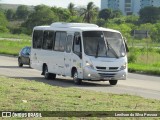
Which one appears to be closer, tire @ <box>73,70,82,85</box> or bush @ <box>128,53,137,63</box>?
tire @ <box>73,70,82,85</box>

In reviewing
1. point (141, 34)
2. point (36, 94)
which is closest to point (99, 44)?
point (36, 94)

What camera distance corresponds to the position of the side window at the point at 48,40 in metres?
27.4

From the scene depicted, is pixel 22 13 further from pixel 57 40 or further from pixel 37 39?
pixel 57 40

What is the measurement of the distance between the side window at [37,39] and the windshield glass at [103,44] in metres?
4.58

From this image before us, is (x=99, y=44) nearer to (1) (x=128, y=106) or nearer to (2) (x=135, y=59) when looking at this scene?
(1) (x=128, y=106)

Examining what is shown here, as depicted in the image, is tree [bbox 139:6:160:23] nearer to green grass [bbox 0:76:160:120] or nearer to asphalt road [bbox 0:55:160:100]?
asphalt road [bbox 0:55:160:100]

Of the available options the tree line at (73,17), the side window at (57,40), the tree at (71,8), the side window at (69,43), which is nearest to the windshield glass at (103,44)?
the side window at (69,43)

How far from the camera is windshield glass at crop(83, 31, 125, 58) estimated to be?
80.1 ft

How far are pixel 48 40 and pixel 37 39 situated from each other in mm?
1430

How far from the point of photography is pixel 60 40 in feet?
86.9

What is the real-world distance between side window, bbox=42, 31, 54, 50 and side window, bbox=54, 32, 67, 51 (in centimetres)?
53

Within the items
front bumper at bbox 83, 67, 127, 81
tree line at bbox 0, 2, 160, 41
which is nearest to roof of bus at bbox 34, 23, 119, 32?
front bumper at bbox 83, 67, 127, 81

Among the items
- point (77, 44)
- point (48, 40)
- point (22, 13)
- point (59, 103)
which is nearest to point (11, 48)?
point (48, 40)

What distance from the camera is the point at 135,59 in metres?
48.5
